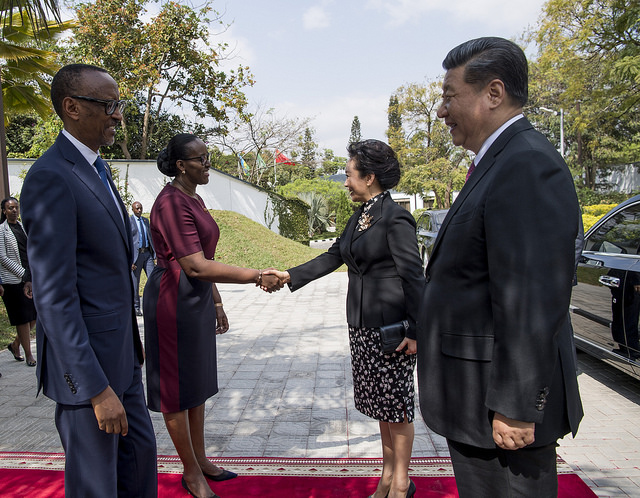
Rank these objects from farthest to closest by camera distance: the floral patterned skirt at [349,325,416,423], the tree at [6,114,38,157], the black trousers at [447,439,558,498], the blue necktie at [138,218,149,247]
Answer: the tree at [6,114,38,157] < the blue necktie at [138,218,149,247] < the floral patterned skirt at [349,325,416,423] < the black trousers at [447,439,558,498]

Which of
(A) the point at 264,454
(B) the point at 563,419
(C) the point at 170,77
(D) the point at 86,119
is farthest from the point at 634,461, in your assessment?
(C) the point at 170,77

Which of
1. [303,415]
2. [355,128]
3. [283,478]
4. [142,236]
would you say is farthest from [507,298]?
[355,128]

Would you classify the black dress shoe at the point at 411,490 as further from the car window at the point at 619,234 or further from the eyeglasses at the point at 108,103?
the car window at the point at 619,234

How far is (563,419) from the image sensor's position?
155 centimetres

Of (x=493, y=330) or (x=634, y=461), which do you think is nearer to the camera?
(x=493, y=330)

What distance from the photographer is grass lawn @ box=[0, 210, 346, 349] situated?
49.0 feet

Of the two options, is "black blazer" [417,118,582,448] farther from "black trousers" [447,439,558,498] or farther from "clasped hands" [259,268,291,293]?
"clasped hands" [259,268,291,293]

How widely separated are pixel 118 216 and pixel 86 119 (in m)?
0.42

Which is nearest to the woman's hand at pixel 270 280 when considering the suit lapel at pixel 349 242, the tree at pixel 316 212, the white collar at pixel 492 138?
the suit lapel at pixel 349 242

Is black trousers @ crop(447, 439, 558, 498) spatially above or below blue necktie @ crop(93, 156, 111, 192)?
below

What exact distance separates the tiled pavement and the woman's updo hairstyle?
81.0 inches

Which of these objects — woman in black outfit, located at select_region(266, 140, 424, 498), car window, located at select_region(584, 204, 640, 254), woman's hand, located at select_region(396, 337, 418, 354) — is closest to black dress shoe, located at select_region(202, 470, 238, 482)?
woman in black outfit, located at select_region(266, 140, 424, 498)

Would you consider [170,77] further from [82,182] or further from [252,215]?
[82,182]

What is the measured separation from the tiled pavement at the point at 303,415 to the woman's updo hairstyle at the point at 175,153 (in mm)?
2057
